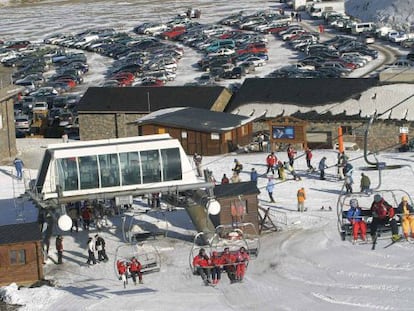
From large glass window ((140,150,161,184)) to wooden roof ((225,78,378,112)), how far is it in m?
21.2

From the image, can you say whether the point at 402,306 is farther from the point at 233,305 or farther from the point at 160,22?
the point at 160,22

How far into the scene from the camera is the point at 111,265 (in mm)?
35781

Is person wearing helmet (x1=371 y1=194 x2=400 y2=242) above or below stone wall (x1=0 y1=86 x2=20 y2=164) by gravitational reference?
above

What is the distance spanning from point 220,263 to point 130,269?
360cm

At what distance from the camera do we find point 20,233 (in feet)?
117

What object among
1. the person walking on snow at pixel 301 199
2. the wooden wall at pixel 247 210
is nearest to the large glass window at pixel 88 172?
the wooden wall at pixel 247 210

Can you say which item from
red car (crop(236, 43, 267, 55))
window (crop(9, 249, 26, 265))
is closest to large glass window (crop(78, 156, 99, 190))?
window (crop(9, 249, 26, 265))

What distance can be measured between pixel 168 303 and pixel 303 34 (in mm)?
62300

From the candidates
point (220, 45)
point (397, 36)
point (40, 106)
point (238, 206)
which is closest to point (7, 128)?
point (40, 106)

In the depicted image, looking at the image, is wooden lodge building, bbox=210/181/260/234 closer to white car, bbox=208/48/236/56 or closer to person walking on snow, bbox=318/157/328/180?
person walking on snow, bbox=318/157/328/180

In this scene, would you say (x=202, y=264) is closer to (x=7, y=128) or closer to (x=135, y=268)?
(x=135, y=268)

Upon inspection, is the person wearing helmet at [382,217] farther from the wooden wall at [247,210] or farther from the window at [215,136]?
the window at [215,136]

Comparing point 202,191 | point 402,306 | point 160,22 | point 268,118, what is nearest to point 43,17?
point 160,22

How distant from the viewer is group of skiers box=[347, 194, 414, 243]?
28812mm
